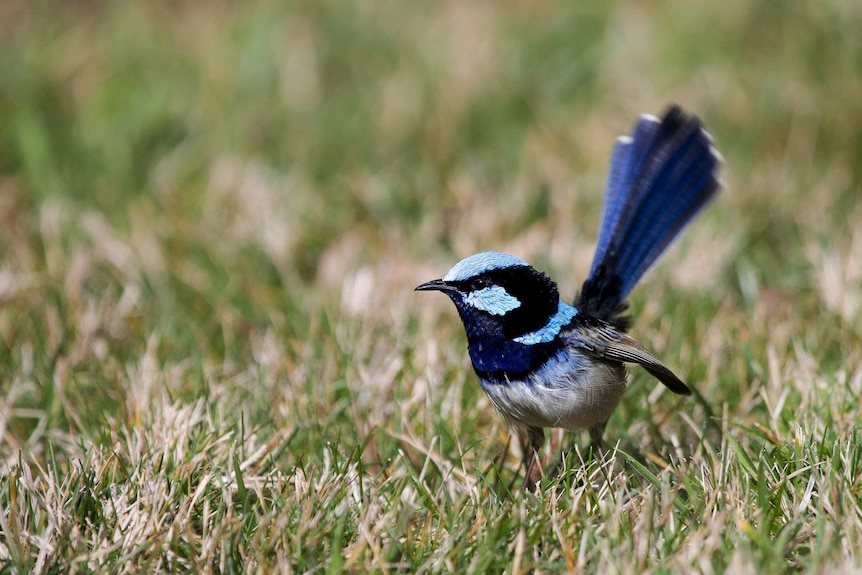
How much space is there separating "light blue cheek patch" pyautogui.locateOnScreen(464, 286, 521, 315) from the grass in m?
0.45

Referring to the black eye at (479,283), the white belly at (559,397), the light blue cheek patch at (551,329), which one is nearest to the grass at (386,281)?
the white belly at (559,397)

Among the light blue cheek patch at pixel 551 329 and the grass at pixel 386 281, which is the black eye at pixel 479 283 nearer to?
the light blue cheek patch at pixel 551 329

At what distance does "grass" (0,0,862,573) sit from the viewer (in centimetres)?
274

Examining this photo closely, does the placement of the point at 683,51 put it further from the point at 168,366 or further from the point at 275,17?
the point at 168,366

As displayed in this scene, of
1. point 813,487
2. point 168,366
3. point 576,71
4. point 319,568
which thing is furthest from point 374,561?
point 576,71

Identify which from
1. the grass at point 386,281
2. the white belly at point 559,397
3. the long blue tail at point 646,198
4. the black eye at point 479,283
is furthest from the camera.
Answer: the long blue tail at point 646,198

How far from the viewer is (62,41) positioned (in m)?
6.75

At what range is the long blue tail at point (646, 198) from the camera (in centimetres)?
364

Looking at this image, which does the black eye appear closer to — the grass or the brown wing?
the brown wing

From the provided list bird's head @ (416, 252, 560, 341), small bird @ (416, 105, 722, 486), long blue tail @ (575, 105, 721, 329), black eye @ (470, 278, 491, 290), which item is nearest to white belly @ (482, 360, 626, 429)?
small bird @ (416, 105, 722, 486)

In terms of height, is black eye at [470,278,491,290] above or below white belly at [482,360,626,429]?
above

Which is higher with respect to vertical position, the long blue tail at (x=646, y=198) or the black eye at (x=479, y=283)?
the long blue tail at (x=646, y=198)

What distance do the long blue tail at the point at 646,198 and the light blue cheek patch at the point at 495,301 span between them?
57 cm

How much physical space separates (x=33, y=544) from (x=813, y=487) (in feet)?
6.87
